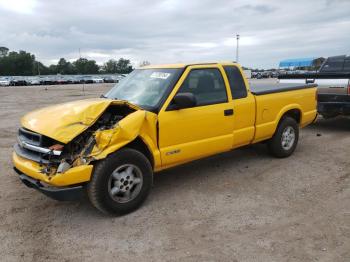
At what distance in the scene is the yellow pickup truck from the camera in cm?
390

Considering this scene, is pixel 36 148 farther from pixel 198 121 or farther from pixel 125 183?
pixel 198 121

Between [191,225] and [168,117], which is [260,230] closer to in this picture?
[191,225]

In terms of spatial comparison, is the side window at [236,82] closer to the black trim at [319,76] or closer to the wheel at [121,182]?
the wheel at [121,182]

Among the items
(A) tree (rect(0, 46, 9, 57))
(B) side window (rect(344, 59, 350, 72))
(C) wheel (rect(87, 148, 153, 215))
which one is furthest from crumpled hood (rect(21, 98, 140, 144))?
(A) tree (rect(0, 46, 9, 57))

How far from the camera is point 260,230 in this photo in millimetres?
3852

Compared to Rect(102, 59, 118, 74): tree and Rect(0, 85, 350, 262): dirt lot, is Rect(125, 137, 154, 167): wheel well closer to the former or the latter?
Rect(0, 85, 350, 262): dirt lot

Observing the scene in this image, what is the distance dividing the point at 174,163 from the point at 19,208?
6.99ft

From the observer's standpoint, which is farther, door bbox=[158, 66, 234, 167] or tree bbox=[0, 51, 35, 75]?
tree bbox=[0, 51, 35, 75]

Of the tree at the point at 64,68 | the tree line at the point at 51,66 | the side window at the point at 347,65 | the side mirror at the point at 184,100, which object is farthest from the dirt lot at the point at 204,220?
the tree at the point at 64,68

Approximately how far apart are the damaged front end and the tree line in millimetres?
103442

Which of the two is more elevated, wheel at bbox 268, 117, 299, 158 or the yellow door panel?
the yellow door panel

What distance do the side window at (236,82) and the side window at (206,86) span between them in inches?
8.0

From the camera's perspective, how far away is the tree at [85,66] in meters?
114

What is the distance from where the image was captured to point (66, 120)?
4039 mm
